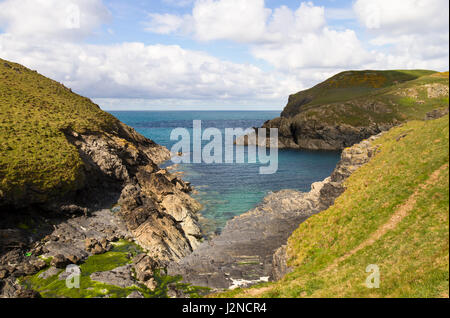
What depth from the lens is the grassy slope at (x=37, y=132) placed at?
41.6 m

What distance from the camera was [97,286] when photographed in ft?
101

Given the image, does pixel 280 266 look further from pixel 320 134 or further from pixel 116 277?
pixel 320 134

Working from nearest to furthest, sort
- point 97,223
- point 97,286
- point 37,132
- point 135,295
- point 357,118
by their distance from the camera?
1. point 135,295
2. point 97,286
3. point 97,223
4. point 37,132
5. point 357,118

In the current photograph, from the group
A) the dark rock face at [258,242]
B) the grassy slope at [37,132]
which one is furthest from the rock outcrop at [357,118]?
the grassy slope at [37,132]

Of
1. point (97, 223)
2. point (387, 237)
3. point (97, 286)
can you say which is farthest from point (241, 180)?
point (387, 237)

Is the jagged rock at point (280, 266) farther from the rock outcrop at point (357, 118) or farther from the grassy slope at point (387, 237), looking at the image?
the rock outcrop at point (357, 118)

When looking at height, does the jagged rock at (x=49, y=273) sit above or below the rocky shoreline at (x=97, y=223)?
below

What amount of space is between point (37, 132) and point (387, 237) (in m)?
54.1

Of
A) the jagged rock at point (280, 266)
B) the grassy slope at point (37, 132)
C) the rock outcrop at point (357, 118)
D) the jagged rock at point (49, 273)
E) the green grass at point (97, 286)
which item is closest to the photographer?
the green grass at point (97, 286)

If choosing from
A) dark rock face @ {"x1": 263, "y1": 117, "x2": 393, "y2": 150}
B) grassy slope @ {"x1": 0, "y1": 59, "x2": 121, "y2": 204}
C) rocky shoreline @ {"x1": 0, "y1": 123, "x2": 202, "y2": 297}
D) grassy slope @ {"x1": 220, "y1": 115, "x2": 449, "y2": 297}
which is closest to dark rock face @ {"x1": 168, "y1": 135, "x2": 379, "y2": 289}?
rocky shoreline @ {"x1": 0, "y1": 123, "x2": 202, "y2": 297}

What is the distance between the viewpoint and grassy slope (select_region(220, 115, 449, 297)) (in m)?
19.4

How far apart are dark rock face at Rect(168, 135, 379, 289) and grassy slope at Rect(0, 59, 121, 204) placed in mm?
23686

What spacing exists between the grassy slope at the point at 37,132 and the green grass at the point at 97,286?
14.3 metres

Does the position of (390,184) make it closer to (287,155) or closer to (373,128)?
(287,155)
